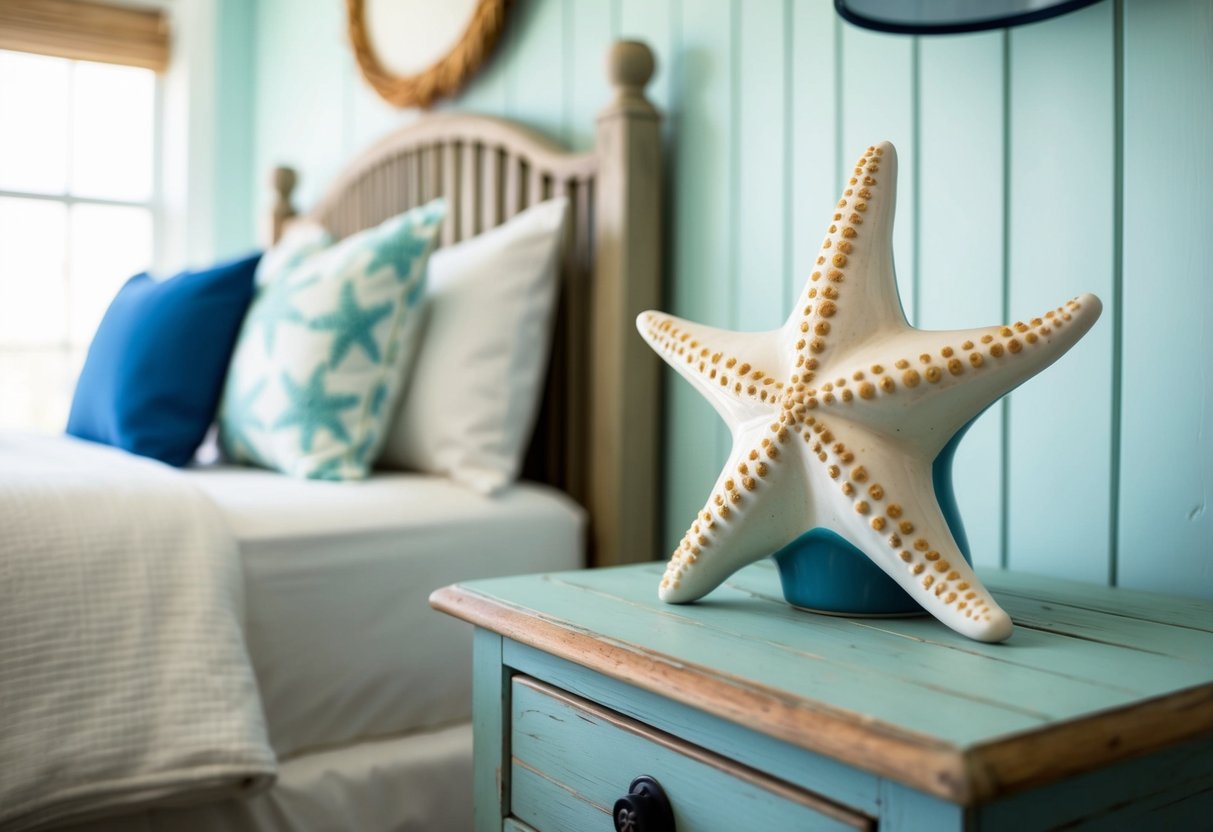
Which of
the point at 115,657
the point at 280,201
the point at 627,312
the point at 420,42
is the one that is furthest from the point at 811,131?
the point at 280,201

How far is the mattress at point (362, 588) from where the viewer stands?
120cm

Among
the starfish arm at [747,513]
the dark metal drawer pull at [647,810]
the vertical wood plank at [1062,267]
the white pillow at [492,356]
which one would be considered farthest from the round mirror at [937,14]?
the dark metal drawer pull at [647,810]

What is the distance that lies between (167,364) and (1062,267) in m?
1.26

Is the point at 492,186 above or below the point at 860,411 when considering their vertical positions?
above

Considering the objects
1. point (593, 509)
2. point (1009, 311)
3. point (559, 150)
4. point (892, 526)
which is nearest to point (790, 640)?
point (892, 526)

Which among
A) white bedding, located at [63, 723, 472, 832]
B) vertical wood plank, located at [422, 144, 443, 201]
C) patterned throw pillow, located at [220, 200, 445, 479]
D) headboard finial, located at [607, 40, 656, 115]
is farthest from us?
vertical wood plank, located at [422, 144, 443, 201]

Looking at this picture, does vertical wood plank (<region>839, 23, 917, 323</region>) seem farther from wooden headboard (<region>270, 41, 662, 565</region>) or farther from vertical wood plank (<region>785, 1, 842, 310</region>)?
wooden headboard (<region>270, 41, 662, 565</region>)

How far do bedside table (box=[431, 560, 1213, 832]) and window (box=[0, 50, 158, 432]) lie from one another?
8.20 feet

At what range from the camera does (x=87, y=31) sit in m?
2.94

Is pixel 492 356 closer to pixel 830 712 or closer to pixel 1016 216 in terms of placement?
pixel 1016 216

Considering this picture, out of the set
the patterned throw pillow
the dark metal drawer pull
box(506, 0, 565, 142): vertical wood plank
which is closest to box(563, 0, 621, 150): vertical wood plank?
box(506, 0, 565, 142): vertical wood plank

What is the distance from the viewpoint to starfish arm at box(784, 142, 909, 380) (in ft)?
2.50

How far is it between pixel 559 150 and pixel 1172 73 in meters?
0.87

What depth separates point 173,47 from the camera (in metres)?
3.07
